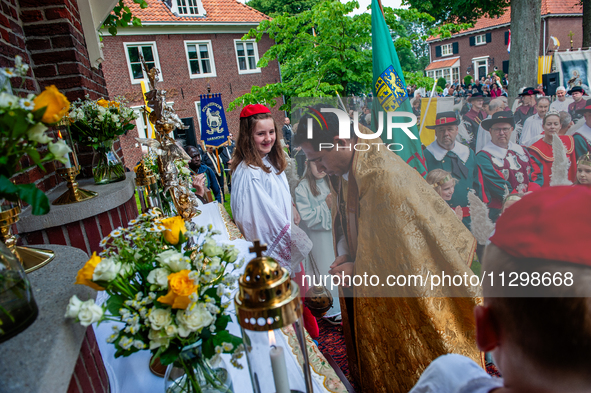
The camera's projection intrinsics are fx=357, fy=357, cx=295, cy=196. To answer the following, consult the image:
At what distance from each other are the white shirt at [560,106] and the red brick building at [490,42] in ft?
85.8

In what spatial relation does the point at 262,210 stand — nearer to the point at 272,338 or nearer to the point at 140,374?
the point at 140,374

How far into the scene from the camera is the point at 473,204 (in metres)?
1.46

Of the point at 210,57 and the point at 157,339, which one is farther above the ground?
the point at 210,57

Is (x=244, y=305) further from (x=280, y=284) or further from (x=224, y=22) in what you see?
(x=224, y=22)

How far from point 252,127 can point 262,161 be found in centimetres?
30

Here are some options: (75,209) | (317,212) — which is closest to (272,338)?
(317,212)

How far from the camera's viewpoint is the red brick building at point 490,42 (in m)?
27.5

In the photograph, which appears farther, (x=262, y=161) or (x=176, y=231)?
(x=262, y=161)

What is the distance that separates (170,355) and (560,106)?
6.76 feet

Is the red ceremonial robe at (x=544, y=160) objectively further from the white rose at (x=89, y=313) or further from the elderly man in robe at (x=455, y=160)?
the white rose at (x=89, y=313)

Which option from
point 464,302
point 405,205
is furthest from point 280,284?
point 464,302

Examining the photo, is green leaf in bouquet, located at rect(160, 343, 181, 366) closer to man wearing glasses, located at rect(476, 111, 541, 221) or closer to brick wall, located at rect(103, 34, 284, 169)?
man wearing glasses, located at rect(476, 111, 541, 221)

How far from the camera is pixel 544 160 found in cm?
134

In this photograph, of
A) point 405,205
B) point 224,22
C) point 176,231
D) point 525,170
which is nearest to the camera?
point 176,231
